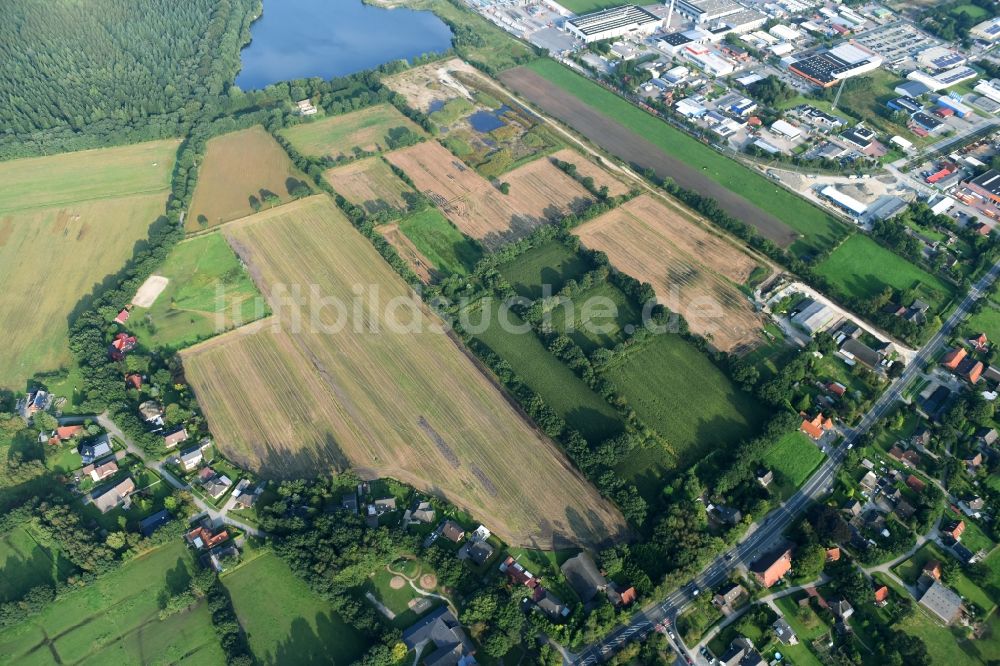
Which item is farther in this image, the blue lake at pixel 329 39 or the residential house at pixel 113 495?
the blue lake at pixel 329 39

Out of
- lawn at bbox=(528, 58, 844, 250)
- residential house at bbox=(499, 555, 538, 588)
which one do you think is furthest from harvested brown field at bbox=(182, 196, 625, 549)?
lawn at bbox=(528, 58, 844, 250)

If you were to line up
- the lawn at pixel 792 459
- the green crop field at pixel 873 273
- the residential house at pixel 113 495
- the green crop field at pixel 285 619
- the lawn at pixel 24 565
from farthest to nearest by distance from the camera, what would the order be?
the green crop field at pixel 873 273 < the lawn at pixel 792 459 < the residential house at pixel 113 495 < the lawn at pixel 24 565 < the green crop field at pixel 285 619

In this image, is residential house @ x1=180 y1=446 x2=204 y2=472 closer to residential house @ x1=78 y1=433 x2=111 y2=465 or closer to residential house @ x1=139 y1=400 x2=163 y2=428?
residential house @ x1=139 y1=400 x2=163 y2=428

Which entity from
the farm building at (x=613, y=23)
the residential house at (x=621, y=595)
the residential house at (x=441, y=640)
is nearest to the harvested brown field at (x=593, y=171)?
the farm building at (x=613, y=23)

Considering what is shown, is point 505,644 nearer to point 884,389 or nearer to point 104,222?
point 884,389

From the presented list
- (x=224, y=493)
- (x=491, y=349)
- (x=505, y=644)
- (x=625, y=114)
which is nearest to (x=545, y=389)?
(x=491, y=349)

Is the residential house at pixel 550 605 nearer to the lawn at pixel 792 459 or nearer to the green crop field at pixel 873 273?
the lawn at pixel 792 459

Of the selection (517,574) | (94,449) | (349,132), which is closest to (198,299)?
(94,449)
